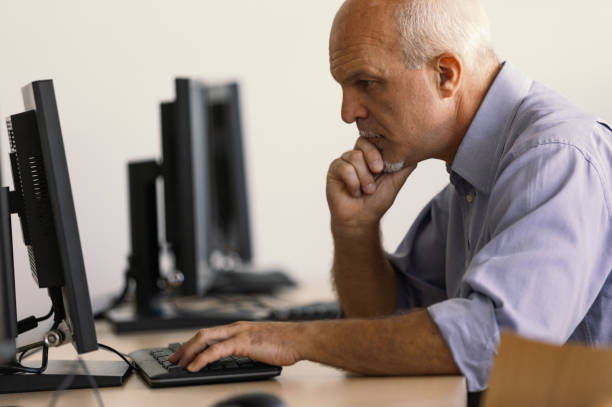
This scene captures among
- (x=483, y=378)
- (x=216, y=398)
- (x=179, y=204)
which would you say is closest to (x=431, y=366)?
(x=483, y=378)

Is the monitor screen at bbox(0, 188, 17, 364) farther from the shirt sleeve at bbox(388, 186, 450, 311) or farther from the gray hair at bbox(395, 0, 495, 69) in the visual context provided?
the shirt sleeve at bbox(388, 186, 450, 311)

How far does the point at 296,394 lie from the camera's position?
1.09m

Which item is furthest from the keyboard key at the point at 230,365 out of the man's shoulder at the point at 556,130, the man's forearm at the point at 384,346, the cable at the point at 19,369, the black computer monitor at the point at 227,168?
the black computer monitor at the point at 227,168

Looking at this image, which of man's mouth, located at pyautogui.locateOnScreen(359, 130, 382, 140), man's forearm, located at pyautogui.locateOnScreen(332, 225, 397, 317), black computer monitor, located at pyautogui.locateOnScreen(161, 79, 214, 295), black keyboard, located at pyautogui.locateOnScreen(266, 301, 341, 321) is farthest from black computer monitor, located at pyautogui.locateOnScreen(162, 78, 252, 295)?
man's mouth, located at pyautogui.locateOnScreen(359, 130, 382, 140)

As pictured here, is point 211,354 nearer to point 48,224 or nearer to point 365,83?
point 48,224

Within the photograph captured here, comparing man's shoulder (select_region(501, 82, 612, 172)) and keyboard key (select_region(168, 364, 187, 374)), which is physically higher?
man's shoulder (select_region(501, 82, 612, 172))

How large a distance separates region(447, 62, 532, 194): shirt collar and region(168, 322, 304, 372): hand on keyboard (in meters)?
0.51

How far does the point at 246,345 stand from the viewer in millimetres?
1168

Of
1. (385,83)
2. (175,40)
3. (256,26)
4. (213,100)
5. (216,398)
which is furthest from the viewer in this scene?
(256,26)

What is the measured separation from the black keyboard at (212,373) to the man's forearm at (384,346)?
0.24 feet

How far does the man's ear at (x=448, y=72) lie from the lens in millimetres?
1472

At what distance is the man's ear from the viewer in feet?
4.83

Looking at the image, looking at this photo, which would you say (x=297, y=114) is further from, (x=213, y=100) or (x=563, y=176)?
(x=563, y=176)

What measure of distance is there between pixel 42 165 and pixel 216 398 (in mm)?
428
